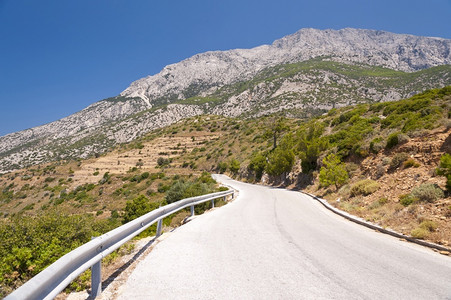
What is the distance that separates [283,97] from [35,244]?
143 m

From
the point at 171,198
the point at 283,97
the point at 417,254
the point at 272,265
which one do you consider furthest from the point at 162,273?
the point at 283,97

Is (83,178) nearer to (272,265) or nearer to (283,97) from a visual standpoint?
(272,265)

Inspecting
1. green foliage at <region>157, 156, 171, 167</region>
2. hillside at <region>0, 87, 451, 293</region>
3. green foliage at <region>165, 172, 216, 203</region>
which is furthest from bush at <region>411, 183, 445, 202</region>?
green foliage at <region>157, 156, 171, 167</region>

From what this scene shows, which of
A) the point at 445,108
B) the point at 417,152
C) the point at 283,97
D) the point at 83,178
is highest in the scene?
the point at 283,97

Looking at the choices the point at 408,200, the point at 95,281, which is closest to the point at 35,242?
the point at 95,281

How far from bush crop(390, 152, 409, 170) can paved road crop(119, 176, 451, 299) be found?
806cm

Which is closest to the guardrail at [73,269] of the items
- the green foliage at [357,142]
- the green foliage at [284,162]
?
the green foliage at [357,142]

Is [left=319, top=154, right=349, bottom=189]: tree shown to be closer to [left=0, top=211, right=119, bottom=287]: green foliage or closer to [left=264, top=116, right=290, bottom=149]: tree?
[left=0, top=211, right=119, bottom=287]: green foliage

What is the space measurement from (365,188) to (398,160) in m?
2.57

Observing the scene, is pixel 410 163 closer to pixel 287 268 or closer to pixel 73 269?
pixel 287 268

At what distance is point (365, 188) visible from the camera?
13266 millimetres

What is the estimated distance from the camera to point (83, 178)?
2324 inches

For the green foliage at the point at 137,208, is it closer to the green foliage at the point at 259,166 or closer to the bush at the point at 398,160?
the bush at the point at 398,160

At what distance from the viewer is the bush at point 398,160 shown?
1341cm
